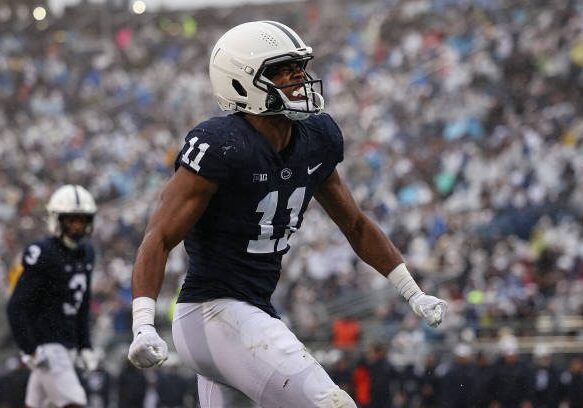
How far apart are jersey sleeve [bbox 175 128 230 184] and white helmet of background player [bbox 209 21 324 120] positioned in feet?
1.01

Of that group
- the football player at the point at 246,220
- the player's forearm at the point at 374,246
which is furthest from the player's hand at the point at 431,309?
the player's forearm at the point at 374,246

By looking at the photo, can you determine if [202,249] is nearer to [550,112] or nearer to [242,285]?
[242,285]

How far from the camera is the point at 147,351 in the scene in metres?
4.30

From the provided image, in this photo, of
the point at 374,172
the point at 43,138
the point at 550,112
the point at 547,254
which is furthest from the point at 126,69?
the point at 547,254

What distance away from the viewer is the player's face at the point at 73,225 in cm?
827

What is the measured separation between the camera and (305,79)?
16.3 feet

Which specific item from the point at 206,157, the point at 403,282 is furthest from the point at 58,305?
the point at 206,157

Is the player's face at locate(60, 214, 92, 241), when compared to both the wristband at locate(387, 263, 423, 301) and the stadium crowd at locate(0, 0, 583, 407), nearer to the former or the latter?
the wristband at locate(387, 263, 423, 301)

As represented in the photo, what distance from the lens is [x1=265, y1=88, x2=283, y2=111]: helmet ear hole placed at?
4.87m

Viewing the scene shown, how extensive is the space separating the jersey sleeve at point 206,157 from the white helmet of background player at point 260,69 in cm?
31

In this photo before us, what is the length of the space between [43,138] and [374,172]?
8.25m

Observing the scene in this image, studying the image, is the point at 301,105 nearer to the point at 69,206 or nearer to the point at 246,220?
the point at 246,220

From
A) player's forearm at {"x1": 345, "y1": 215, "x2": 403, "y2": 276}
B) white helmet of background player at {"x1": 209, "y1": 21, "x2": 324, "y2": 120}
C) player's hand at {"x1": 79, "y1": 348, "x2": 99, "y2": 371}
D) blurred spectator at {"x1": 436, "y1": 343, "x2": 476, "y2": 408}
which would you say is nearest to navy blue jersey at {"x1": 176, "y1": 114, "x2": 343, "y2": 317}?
white helmet of background player at {"x1": 209, "y1": 21, "x2": 324, "y2": 120}

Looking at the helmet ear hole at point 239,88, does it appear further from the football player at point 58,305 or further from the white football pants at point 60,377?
the white football pants at point 60,377
